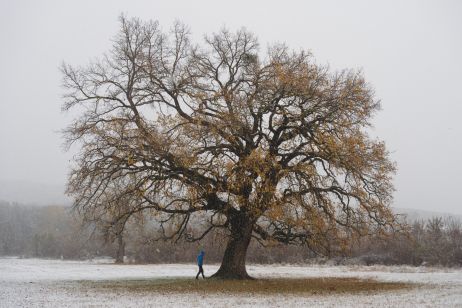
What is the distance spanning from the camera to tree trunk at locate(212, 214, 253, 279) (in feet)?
90.6

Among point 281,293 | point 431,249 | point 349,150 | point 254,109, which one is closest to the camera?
point 281,293

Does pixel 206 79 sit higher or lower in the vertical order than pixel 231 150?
higher

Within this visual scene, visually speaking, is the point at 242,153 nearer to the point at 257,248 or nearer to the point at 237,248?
the point at 237,248

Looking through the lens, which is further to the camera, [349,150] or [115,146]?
[115,146]

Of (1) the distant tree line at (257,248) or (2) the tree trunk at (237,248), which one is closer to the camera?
(2) the tree trunk at (237,248)

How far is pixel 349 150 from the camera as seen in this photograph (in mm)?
22844

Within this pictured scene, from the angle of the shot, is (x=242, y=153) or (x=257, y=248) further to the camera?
(x=257, y=248)

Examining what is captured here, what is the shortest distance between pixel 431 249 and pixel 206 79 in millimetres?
34040

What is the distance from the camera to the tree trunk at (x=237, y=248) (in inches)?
1087

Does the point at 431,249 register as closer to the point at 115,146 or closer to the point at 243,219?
the point at 243,219

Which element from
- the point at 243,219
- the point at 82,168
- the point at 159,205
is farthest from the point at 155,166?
the point at 243,219

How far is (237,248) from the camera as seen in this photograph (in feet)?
91.1

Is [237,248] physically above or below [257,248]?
above

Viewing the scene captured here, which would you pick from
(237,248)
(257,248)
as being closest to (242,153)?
(237,248)
